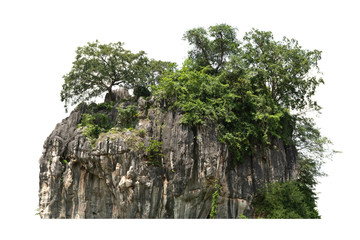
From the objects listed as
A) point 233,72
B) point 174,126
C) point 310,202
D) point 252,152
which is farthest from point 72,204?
point 310,202

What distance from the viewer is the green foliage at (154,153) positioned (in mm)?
15594

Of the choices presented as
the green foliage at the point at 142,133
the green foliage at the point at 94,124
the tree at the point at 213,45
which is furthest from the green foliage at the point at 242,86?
the green foliage at the point at 94,124

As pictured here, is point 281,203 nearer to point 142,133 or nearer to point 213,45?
point 142,133

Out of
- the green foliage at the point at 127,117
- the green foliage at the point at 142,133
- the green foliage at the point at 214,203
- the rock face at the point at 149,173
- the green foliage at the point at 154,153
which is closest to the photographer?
the rock face at the point at 149,173

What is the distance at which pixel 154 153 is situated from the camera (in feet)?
51.7

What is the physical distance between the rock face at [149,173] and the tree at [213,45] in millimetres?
4614

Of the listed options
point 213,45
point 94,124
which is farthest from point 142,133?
point 213,45

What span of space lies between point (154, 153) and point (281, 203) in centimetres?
714

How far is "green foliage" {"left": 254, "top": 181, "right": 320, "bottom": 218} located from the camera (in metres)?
15.7

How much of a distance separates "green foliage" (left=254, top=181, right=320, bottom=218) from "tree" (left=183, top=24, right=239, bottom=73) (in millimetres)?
7679

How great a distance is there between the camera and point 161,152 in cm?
1561

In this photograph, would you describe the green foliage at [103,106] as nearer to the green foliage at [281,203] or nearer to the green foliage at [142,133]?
the green foliage at [142,133]

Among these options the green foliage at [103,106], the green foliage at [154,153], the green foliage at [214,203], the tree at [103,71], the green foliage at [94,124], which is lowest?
the green foliage at [214,203]

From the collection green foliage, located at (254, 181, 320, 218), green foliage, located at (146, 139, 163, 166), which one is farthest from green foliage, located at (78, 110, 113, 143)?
green foliage, located at (254, 181, 320, 218)
